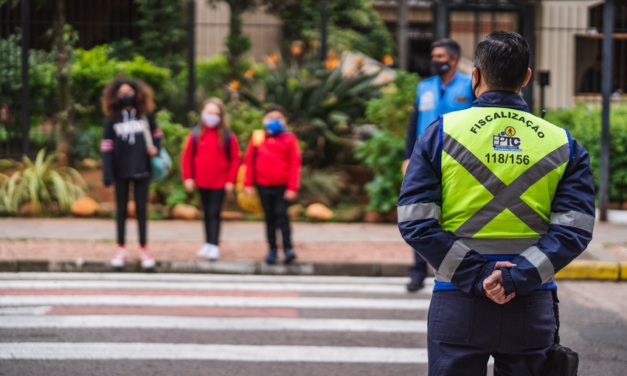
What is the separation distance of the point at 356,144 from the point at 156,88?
5.25 meters

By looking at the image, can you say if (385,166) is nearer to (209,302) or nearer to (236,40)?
(209,302)

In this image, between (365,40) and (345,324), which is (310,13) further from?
(345,324)

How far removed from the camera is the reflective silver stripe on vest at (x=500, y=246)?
246 cm

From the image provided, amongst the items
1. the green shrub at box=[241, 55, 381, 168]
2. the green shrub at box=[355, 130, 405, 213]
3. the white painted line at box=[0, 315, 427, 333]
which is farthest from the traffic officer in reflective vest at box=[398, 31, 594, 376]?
the green shrub at box=[241, 55, 381, 168]

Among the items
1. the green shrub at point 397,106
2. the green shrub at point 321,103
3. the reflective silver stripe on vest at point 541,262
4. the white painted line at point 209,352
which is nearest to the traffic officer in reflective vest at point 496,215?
the reflective silver stripe on vest at point 541,262

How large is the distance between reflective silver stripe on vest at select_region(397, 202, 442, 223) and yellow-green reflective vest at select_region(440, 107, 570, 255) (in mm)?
66

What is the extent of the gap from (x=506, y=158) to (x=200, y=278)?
17.0 ft

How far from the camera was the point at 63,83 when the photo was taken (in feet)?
39.8

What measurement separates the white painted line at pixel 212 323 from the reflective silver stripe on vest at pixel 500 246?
116 inches

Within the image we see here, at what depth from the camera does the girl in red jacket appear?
7.52m

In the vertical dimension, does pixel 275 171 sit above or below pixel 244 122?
below

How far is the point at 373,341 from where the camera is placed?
16.5ft

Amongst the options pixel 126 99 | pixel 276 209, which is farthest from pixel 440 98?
pixel 126 99

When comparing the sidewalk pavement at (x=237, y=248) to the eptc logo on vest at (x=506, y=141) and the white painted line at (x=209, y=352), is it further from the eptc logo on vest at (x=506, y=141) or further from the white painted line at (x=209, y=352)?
the eptc logo on vest at (x=506, y=141)
